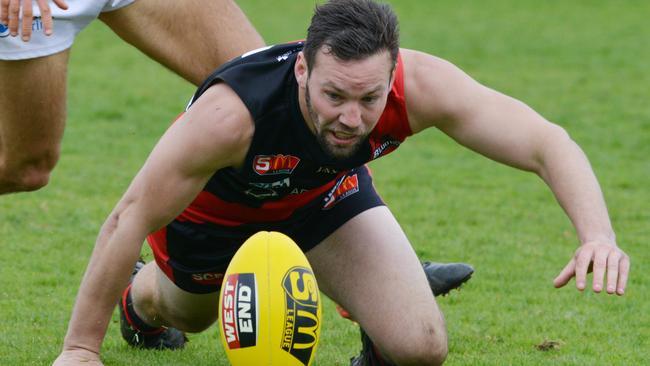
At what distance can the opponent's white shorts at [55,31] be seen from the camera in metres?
6.14

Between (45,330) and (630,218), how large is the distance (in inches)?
204

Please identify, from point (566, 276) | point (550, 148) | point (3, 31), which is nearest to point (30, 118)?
point (3, 31)

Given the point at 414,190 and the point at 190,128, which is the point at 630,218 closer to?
the point at 414,190

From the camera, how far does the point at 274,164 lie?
4898 millimetres

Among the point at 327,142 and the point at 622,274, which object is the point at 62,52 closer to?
the point at 327,142

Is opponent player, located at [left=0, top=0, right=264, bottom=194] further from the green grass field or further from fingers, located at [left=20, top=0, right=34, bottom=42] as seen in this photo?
the green grass field

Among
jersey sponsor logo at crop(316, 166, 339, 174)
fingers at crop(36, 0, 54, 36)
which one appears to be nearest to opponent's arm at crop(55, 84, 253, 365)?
jersey sponsor logo at crop(316, 166, 339, 174)

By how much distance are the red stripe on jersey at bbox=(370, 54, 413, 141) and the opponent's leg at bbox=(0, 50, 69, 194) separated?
83.2 inches

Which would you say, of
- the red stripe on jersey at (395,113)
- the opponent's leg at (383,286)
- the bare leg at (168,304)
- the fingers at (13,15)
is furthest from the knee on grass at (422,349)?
the fingers at (13,15)

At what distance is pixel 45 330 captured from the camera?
6.19m

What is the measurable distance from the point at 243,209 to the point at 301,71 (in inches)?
32.6

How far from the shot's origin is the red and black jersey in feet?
15.8

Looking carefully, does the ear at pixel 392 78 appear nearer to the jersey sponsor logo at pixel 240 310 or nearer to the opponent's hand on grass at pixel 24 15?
the jersey sponsor logo at pixel 240 310

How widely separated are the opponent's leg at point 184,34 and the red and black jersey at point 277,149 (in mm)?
1276
